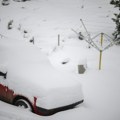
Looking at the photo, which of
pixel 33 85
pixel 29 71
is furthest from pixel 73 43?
pixel 33 85

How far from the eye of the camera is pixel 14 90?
5996 millimetres

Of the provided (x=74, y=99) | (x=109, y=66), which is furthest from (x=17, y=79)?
(x=109, y=66)

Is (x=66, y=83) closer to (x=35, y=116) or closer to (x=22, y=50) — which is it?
(x=35, y=116)

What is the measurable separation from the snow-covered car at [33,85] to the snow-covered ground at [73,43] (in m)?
0.24

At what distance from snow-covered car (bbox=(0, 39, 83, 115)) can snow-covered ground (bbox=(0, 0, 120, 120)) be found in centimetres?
24

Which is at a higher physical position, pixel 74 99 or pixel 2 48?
pixel 2 48

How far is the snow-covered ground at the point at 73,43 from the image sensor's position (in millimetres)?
6336

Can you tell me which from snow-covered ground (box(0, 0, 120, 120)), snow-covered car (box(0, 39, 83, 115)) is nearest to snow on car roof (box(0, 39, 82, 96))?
snow-covered car (box(0, 39, 83, 115))

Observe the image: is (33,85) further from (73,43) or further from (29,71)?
(73,43)

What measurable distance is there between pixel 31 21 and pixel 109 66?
381 inches

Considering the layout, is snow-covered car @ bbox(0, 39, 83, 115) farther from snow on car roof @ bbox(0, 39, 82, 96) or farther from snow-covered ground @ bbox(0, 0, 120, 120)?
snow-covered ground @ bbox(0, 0, 120, 120)

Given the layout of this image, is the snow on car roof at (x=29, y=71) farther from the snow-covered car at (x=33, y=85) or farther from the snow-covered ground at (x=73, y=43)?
the snow-covered ground at (x=73, y=43)

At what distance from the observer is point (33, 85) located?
5793 mm

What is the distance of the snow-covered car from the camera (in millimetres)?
5672
